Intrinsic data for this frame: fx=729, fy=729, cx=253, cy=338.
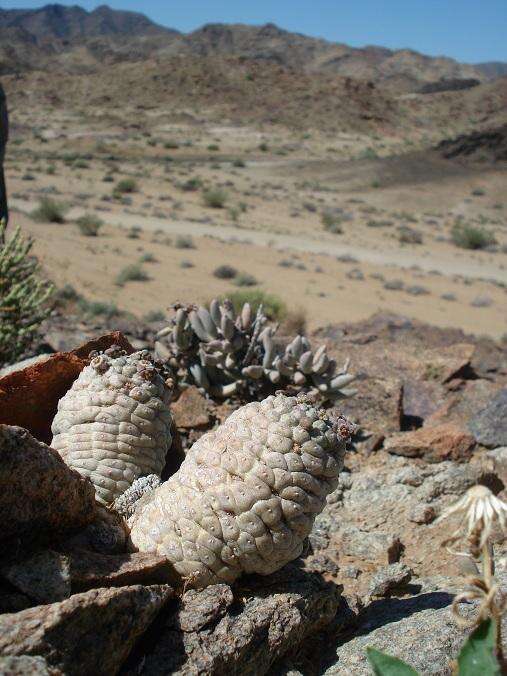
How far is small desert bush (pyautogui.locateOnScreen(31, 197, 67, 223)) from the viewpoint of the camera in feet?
70.1

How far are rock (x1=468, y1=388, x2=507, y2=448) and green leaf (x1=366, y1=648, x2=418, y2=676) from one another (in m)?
3.76

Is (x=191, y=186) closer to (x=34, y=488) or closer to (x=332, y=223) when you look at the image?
(x=332, y=223)

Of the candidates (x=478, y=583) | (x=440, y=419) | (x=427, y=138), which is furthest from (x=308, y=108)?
(x=478, y=583)

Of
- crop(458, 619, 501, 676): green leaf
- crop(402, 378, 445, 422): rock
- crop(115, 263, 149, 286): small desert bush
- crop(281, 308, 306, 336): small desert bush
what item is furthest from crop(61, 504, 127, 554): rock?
crop(115, 263, 149, 286): small desert bush

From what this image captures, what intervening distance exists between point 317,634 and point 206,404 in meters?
2.58

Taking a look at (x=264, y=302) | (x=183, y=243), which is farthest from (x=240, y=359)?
(x=183, y=243)

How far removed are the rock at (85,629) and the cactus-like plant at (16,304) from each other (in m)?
4.43

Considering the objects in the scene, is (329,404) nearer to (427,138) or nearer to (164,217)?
(164,217)

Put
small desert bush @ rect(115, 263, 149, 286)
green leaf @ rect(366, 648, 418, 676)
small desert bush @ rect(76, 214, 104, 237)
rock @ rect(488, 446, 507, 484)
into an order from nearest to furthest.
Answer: green leaf @ rect(366, 648, 418, 676), rock @ rect(488, 446, 507, 484), small desert bush @ rect(115, 263, 149, 286), small desert bush @ rect(76, 214, 104, 237)

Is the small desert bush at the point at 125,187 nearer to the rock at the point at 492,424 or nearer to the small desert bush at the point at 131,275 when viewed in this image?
the small desert bush at the point at 131,275

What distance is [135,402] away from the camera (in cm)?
312

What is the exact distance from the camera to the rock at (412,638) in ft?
7.84

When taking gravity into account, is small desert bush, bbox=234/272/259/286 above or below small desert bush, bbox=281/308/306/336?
below

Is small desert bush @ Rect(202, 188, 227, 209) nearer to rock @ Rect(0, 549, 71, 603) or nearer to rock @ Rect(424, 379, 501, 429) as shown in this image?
Answer: rock @ Rect(424, 379, 501, 429)
